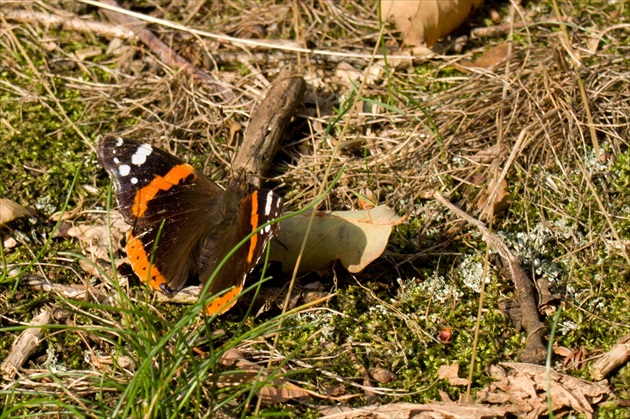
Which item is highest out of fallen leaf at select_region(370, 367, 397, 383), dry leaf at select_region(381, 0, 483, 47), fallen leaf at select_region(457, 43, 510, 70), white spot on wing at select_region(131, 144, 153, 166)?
dry leaf at select_region(381, 0, 483, 47)

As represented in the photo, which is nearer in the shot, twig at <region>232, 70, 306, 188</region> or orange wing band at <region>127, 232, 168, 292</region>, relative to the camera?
orange wing band at <region>127, 232, 168, 292</region>

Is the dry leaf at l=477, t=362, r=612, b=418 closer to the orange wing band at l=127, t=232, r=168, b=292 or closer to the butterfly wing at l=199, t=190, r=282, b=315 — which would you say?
the butterfly wing at l=199, t=190, r=282, b=315

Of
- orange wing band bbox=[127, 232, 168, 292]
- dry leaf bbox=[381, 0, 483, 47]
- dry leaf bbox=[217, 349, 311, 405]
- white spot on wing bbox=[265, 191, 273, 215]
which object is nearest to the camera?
dry leaf bbox=[217, 349, 311, 405]

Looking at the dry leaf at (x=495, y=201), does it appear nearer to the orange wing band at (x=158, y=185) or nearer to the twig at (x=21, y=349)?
the orange wing band at (x=158, y=185)

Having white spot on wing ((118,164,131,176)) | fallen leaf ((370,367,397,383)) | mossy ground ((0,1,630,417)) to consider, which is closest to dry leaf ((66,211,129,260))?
mossy ground ((0,1,630,417))

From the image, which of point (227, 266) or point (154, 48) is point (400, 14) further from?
point (227, 266)

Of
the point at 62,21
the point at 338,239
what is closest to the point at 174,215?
the point at 338,239

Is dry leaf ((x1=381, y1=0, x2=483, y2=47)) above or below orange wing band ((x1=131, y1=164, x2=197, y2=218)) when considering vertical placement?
above
